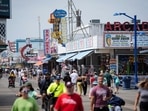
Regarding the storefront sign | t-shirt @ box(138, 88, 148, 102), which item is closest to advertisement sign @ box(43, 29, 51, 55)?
the storefront sign

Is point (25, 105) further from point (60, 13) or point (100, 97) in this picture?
point (60, 13)

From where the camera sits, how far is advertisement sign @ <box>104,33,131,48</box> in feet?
150

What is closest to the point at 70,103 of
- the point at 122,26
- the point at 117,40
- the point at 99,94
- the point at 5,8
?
the point at 99,94

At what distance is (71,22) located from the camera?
6719 cm

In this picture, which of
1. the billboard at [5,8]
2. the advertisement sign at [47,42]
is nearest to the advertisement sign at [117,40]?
the billboard at [5,8]

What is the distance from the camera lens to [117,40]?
46.0 meters

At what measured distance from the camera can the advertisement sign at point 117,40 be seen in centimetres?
4575

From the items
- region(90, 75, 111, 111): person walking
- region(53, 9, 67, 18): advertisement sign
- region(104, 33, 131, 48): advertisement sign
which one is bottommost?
region(90, 75, 111, 111): person walking

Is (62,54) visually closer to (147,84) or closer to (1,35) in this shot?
(1,35)

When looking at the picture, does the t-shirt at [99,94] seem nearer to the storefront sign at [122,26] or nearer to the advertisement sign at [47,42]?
the storefront sign at [122,26]

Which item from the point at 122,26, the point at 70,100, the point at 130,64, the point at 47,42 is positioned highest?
the point at 122,26

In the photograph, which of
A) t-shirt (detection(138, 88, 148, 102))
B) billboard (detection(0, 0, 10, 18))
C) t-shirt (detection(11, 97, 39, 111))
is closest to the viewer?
t-shirt (detection(11, 97, 39, 111))

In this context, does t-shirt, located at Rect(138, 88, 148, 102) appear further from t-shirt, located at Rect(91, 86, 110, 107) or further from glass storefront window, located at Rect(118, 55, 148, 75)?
glass storefront window, located at Rect(118, 55, 148, 75)

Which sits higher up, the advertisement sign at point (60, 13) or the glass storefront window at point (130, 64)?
the advertisement sign at point (60, 13)
